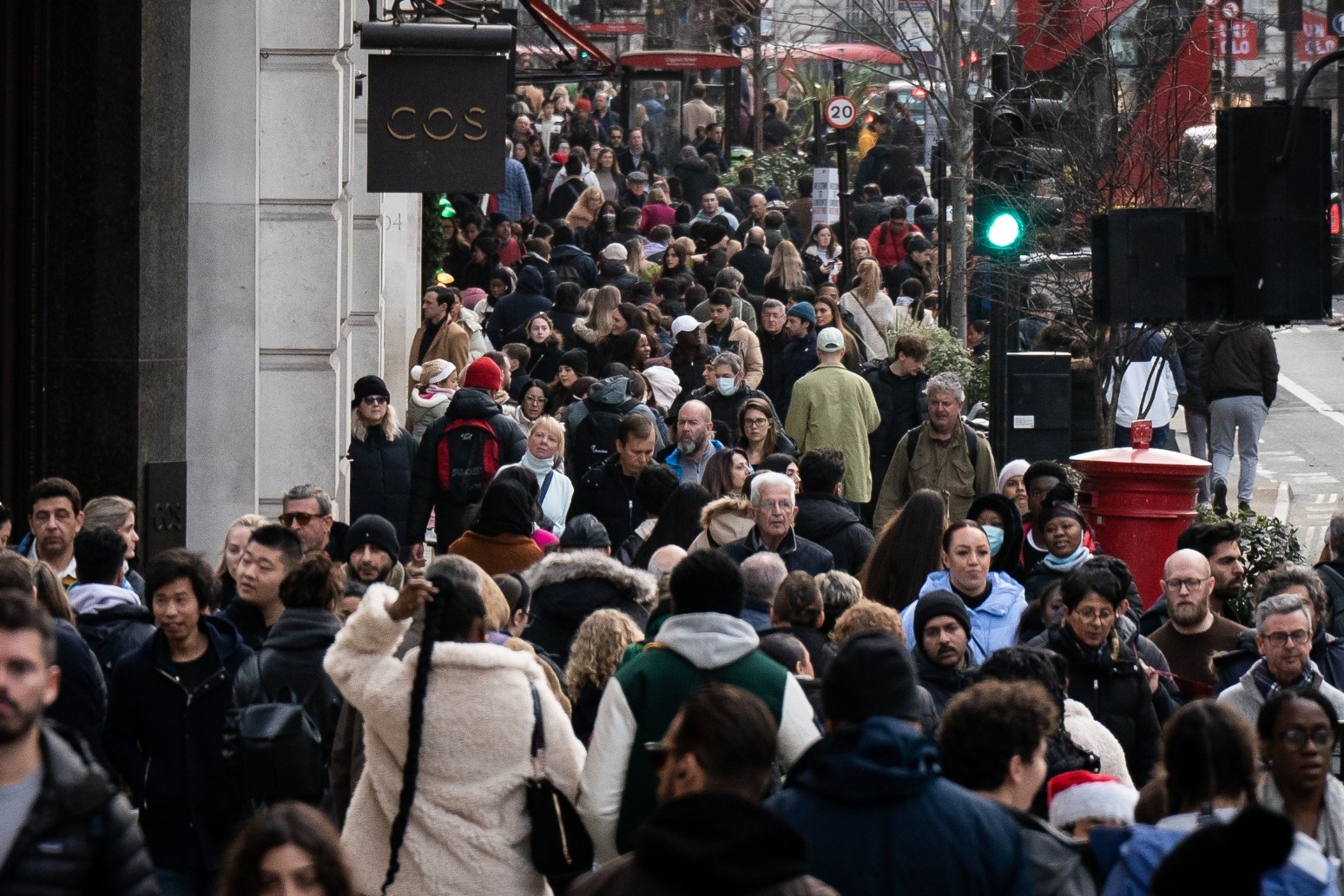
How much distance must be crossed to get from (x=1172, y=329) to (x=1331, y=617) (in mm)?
6663

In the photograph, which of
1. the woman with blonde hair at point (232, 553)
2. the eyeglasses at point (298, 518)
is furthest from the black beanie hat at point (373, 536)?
the eyeglasses at point (298, 518)

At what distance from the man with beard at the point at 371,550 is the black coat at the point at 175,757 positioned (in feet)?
6.36

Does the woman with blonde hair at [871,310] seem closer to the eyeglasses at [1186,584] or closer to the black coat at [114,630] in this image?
the eyeglasses at [1186,584]

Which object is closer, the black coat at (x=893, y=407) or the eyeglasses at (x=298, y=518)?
the eyeglasses at (x=298, y=518)

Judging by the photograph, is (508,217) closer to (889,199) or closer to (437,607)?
(889,199)

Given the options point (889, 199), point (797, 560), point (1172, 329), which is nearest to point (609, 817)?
point (797, 560)

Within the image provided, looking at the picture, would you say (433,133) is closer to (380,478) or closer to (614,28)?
(380,478)

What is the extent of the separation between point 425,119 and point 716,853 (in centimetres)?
930

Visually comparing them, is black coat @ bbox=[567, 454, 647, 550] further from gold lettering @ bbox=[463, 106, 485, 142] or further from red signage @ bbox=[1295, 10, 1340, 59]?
red signage @ bbox=[1295, 10, 1340, 59]

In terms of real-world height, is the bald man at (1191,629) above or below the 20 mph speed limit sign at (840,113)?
below

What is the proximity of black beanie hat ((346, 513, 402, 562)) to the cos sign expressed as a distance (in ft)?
13.3

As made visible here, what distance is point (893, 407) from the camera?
53.7ft

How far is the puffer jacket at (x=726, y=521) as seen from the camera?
11.3m

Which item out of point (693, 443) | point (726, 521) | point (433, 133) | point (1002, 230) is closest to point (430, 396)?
point (693, 443)
